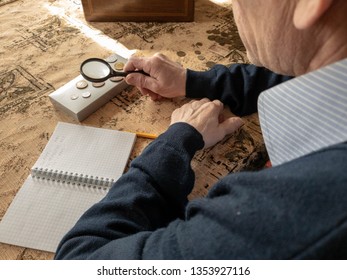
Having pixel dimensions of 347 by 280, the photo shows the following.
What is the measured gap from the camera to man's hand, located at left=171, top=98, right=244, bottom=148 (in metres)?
0.83

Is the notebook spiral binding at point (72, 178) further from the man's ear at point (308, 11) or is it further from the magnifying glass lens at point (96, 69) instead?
the man's ear at point (308, 11)

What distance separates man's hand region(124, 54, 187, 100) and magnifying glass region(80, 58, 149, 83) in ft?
0.07

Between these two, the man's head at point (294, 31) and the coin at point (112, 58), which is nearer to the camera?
the man's head at point (294, 31)

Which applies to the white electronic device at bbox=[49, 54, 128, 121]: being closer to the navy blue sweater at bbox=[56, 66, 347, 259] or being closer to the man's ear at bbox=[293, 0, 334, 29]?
the navy blue sweater at bbox=[56, 66, 347, 259]

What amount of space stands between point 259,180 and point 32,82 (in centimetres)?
84

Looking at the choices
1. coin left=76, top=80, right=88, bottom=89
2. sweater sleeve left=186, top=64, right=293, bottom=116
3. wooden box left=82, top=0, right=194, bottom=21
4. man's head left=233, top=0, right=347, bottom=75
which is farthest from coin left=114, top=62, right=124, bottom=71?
man's head left=233, top=0, right=347, bottom=75

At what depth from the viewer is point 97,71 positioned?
0.99m

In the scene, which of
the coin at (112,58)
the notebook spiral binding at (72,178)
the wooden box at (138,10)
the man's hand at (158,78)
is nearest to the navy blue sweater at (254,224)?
the notebook spiral binding at (72,178)

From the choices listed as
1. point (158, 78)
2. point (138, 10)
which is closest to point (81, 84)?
point (158, 78)

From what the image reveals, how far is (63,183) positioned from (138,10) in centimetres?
76

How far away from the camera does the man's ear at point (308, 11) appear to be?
1.36 feet

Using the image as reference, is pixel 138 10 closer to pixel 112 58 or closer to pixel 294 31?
pixel 112 58

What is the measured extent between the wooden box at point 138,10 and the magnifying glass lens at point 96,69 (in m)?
0.32

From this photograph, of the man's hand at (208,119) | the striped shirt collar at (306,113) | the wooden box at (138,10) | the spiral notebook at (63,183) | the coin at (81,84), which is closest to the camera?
the striped shirt collar at (306,113)
